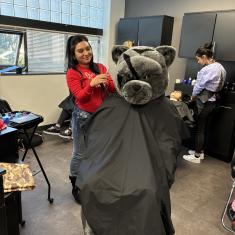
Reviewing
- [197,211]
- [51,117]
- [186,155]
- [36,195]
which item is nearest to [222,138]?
[186,155]

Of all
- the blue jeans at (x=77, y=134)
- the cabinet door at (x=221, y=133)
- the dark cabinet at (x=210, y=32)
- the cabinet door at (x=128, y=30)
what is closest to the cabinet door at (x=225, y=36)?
the dark cabinet at (x=210, y=32)

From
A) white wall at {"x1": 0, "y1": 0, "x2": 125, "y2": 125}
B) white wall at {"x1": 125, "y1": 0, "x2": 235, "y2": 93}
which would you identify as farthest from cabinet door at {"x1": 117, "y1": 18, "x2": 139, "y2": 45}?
white wall at {"x1": 125, "y1": 0, "x2": 235, "y2": 93}

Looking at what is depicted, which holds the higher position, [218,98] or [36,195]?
[218,98]

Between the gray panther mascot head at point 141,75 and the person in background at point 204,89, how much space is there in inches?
72.7

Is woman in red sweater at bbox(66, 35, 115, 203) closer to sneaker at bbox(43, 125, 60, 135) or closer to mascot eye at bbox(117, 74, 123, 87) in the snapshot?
mascot eye at bbox(117, 74, 123, 87)

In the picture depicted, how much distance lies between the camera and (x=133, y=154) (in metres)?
1.06

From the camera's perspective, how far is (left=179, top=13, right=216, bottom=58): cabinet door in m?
3.00

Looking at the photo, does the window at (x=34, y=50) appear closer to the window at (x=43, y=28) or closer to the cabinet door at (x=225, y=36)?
the window at (x=43, y=28)

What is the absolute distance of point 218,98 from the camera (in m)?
2.94

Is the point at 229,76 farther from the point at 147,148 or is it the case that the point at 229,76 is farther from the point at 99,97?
the point at 147,148

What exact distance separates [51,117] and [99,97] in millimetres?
2361

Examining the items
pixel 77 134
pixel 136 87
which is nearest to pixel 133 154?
pixel 136 87

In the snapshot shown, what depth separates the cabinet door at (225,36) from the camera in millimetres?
2828

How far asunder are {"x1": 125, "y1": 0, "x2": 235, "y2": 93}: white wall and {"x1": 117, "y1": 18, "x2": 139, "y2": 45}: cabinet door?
13.9 inches
